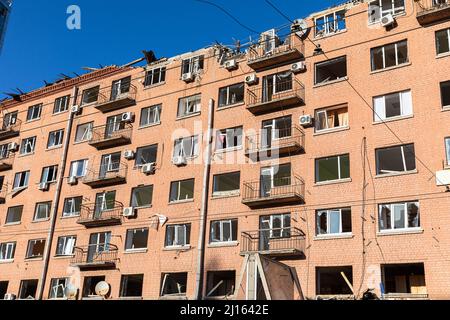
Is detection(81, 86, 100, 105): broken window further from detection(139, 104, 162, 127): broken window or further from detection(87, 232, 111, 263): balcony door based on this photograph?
detection(87, 232, 111, 263): balcony door

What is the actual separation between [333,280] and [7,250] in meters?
22.9

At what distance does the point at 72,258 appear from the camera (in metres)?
29.9

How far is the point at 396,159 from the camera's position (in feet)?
72.7

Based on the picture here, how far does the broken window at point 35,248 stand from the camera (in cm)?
3212

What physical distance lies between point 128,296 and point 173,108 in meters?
11.5

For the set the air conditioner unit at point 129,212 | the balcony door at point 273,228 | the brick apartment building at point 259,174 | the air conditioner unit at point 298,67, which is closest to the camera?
the brick apartment building at point 259,174

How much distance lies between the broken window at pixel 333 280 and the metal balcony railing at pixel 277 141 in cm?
610

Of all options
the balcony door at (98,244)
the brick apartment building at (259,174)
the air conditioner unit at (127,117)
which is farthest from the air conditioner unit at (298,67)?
the balcony door at (98,244)

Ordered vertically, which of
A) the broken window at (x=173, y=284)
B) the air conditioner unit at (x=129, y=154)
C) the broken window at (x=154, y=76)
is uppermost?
the broken window at (x=154, y=76)

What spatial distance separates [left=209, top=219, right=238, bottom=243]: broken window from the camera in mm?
25250

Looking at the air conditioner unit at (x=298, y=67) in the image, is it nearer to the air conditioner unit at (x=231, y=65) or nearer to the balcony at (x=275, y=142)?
the balcony at (x=275, y=142)

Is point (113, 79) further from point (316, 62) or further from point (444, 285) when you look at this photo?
point (444, 285)

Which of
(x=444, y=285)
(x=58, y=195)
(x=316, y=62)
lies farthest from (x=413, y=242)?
(x=58, y=195)

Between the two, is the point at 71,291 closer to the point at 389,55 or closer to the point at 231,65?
the point at 231,65
